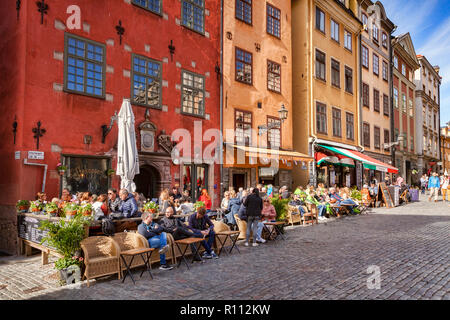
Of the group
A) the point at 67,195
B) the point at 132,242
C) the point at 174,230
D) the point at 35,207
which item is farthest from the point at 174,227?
the point at 67,195

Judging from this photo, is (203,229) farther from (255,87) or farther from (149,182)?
(255,87)

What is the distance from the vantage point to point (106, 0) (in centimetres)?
1134

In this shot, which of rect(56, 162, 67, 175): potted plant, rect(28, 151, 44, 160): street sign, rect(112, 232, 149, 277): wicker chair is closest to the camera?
rect(112, 232, 149, 277): wicker chair

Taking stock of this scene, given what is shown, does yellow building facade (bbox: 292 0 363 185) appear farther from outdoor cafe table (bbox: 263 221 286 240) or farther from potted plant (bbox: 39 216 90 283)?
potted plant (bbox: 39 216 90 283)

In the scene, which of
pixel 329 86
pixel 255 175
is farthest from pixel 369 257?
pixel 329 86

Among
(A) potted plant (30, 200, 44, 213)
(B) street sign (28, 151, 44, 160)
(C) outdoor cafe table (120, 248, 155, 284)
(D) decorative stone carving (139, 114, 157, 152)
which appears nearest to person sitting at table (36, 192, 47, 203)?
(A) potted plant (30, 200, 44, 213)

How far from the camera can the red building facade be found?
31.5 ft

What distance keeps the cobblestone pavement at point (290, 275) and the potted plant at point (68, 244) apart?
0.27m

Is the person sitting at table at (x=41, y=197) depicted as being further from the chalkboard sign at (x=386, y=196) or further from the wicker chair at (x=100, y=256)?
the chalkboard sign at (x=386, y=196)

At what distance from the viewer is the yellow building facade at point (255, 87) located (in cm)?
1542

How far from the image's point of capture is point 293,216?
41.8ft

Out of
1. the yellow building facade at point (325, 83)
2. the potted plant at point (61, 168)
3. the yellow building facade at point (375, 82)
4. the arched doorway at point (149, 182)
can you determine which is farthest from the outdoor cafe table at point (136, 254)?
the yellow building facade at point (375, 82)

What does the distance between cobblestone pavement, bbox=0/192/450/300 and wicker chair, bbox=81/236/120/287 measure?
0.21 m
